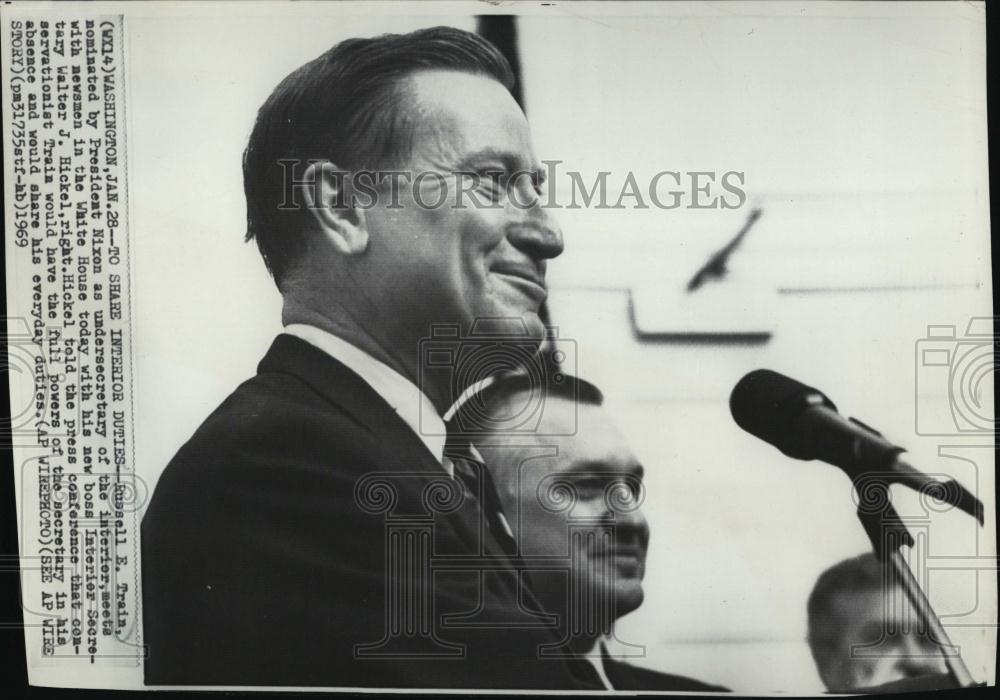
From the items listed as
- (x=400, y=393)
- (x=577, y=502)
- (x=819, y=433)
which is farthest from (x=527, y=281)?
(x=819, y=433)

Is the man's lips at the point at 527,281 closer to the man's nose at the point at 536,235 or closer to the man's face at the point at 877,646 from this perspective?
the man's nose at the point at 536,235

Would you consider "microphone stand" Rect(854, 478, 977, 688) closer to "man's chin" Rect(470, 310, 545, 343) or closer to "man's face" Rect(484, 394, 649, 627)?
"man's face" Rect(484, 394, 649, 627)

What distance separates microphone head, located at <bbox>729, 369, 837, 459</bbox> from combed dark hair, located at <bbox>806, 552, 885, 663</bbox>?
0.68 ft

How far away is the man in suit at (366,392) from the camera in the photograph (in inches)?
54.9

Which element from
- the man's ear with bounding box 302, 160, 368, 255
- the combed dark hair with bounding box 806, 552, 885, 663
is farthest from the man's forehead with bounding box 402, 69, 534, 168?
the combed dark hair with bounding box 806, 552, 885, 663

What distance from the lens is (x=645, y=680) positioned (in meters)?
1.43

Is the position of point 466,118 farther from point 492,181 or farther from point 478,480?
point 478,480

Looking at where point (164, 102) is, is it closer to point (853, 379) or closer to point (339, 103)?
point (339, 103)

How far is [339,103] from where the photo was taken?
141 cm

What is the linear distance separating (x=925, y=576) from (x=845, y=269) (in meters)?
0.57

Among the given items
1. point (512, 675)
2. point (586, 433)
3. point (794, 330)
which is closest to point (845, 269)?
point (794, 330)

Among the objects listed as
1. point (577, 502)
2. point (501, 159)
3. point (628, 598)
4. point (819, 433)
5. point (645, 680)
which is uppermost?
point (501, 159)

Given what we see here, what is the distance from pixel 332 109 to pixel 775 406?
94 cm

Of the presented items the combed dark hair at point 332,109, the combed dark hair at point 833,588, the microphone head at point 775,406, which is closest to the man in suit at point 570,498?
the microphone head at point 775,406
